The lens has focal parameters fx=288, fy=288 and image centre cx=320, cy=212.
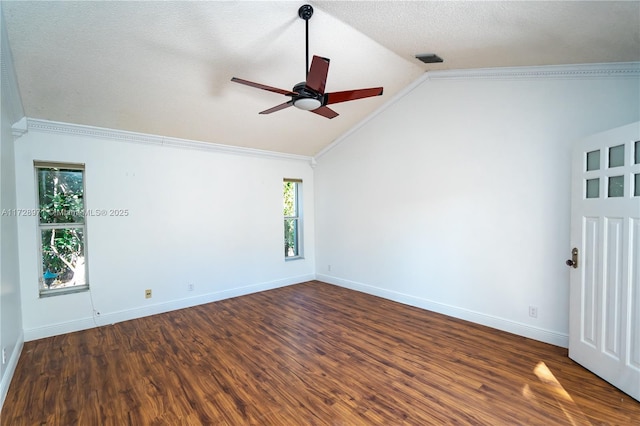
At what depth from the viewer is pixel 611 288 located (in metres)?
2.33

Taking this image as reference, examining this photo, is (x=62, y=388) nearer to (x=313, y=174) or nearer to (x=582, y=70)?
(x=313, y=174)

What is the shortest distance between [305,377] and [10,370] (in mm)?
2542

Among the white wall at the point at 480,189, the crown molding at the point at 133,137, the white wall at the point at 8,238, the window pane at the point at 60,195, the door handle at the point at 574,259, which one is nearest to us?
the white wall at the point at 8,238

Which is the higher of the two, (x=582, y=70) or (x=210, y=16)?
(x=210, y=16)

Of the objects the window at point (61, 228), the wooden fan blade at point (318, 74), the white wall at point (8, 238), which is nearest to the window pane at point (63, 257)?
the window at point (61, 228)

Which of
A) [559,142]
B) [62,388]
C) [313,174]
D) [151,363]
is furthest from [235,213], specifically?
[559,142]

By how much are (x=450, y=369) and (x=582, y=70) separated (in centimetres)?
315

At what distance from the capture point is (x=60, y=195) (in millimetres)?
3514

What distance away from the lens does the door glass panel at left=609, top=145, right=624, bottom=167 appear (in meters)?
2.30

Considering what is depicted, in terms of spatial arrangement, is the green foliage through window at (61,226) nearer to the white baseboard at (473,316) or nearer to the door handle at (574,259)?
the white baseboard at (473,316)

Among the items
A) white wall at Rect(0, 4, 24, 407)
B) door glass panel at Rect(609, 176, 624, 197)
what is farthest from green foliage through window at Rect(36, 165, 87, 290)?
door glass panel at Rect(609, 176, 624, 197)

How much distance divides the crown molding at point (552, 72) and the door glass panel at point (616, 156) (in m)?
0.88

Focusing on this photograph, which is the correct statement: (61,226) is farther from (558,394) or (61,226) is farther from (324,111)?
(558,394)

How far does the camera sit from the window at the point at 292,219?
5734 mm
